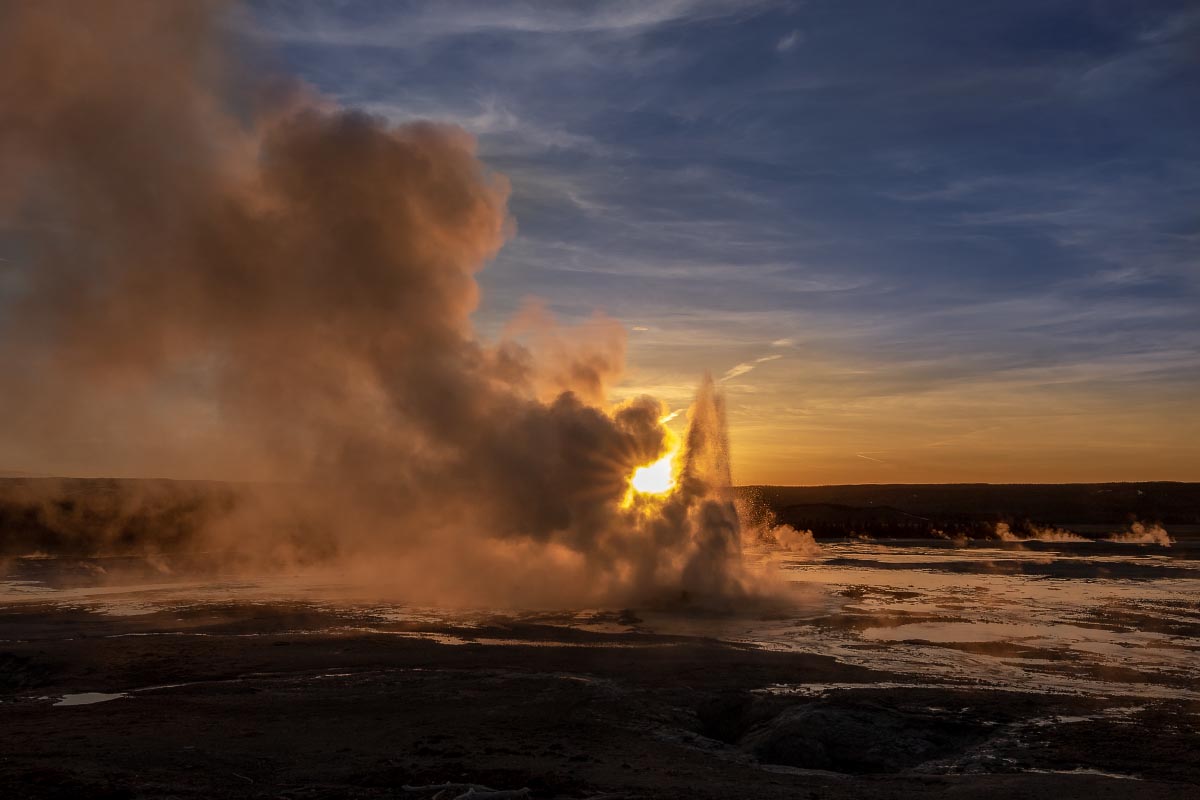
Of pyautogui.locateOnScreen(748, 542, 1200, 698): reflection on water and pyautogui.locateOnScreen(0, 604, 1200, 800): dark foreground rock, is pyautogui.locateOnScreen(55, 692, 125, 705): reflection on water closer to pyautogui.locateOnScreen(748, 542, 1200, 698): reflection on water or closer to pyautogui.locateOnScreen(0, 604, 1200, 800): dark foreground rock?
pyautogui.locateOnScreen(0, 604, 1200, 800): dark foreground rock

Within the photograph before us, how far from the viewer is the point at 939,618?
2486 centimetres

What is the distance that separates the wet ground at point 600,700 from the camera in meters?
11.0

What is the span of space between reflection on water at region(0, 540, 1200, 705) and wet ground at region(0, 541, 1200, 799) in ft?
0.47

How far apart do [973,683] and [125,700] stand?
48.2 feet

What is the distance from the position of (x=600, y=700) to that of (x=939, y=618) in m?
13.7

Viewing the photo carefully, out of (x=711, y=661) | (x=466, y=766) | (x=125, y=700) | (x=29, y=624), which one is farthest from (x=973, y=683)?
(x=29, y=624)

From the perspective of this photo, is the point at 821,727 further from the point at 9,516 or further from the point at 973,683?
the point at 9,516

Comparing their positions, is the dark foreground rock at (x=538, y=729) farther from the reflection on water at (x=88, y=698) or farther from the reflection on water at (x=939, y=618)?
the reflection on water at (x=939, y=618)

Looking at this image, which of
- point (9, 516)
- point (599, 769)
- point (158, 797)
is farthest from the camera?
point (9, 516)

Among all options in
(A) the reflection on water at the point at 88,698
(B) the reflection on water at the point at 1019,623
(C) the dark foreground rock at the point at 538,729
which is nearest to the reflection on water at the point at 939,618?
(B) the reflection on water at the point at 1019,623

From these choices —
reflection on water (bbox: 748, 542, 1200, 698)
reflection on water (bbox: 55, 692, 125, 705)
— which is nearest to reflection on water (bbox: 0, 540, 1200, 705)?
reflection on water (bbox: 748, 542, 1200, 698)

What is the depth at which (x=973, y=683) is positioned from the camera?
635 inches

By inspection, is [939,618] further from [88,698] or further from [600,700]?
[88,698]

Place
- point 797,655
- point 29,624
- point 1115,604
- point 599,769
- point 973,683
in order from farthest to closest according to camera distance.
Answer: point 1115,604 < point 29,624 < point 797,655 < point 973,683 < point 599,769
